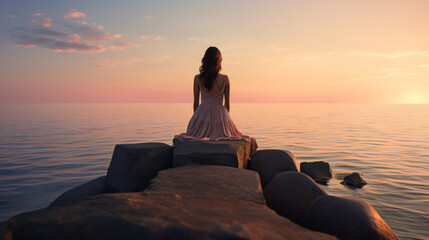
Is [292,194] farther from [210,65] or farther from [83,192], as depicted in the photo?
[83,192]

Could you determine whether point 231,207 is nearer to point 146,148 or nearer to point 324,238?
point 324,238

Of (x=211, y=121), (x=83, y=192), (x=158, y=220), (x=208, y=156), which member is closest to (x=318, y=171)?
(x=211, y=121)

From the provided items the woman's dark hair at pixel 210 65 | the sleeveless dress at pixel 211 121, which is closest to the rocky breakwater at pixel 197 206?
the sleeveless dress at pixel 211 121

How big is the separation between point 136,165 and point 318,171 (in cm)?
587

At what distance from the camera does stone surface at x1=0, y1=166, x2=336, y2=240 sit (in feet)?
5.91

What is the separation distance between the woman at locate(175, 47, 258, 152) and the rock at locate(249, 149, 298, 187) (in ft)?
1.37

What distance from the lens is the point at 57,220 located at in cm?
190

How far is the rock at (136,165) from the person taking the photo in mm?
4645

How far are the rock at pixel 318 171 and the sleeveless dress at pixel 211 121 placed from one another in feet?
11.1

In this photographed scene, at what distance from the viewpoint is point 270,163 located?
17.3 feet

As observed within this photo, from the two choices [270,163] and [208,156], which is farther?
[270,163]

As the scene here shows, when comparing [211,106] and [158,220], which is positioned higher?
[211,106]

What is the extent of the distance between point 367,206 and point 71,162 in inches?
400

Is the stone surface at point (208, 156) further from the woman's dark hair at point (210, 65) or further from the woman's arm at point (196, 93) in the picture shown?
the woman's arm at point (196, 93)
